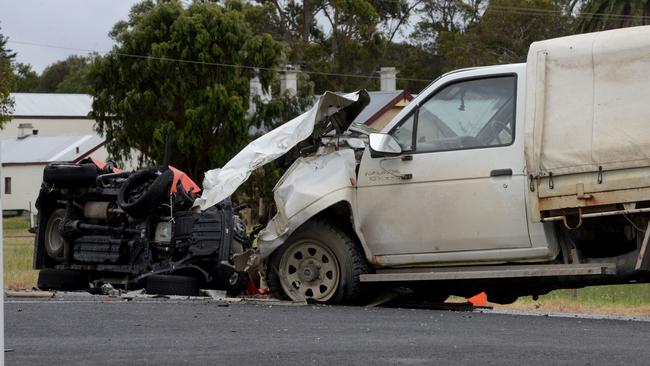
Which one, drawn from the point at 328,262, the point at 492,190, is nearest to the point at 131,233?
the point at 328,262

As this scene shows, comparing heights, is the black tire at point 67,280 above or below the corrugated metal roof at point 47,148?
below

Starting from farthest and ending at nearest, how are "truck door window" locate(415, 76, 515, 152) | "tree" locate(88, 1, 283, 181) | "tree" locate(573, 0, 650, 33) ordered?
"tree" locate(573, 0, 650, 33) → "tree" locate(88, 1, 283, 181) → "truck door window" locate(415, 76, 515, 152)

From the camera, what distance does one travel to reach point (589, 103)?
10.6 metres

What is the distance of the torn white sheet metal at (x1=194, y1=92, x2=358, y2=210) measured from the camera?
12.3 meters

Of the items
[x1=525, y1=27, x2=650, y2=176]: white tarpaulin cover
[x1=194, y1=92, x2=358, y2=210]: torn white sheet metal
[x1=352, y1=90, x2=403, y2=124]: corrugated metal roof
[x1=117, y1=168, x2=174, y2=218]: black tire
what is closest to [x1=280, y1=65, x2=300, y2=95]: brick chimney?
[x1=352, y1=90, x2=403, y2=124]: corrugated metal roof

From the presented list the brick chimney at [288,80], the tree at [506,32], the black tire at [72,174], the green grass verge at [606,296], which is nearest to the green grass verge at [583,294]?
the green grass verge at [606,296]

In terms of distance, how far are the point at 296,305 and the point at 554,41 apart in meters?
3.12

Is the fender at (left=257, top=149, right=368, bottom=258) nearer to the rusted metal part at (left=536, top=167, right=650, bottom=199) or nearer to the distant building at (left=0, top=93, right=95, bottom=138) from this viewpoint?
the rusted metal part at (left=536, top=167, right=650, bottom=199)

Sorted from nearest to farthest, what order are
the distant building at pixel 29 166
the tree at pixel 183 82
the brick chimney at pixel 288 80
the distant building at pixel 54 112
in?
the tree at pixel 183 82 < the brick chimney at pixel 288 80 < the distant building at pixel 29 166 < the distant building at pixel 54 112

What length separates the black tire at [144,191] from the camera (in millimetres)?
12508

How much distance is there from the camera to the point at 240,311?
35.1ft

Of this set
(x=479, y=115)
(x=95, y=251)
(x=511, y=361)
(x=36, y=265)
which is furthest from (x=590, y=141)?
(x=36, y=265)

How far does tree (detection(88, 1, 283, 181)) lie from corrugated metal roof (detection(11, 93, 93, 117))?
4937 centimetres

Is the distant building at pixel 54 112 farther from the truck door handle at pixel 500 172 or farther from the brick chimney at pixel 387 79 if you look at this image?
the truck door handle at pixel 500 172
